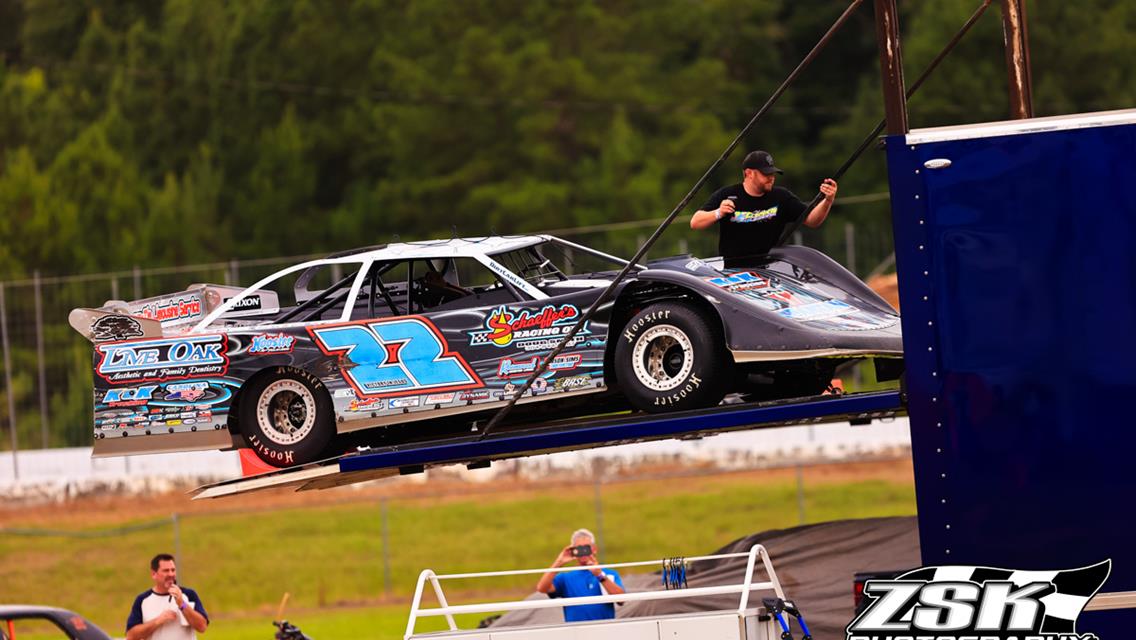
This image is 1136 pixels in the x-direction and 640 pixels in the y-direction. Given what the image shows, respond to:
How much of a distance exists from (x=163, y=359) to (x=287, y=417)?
2.49 feet

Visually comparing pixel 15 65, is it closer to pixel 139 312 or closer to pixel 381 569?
pixel 381 569

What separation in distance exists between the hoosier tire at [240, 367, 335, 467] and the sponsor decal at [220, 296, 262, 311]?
885mm

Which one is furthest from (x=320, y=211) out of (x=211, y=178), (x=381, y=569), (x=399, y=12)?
(x=381, y=569)

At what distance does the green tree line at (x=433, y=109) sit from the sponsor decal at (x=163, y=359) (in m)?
30.4

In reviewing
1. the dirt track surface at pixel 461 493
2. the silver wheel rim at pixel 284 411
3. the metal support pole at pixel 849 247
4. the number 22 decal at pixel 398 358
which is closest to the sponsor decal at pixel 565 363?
the number 22 decal at pixel 398 358

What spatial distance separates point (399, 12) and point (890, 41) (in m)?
41.8

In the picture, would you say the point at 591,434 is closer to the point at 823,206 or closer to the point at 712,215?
the point at 712,215

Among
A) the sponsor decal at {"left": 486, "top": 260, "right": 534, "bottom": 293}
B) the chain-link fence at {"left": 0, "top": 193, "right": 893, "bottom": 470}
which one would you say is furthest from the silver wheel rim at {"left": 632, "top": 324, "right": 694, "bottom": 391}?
the chain-link fence at {"left": 0, "top": 193, "right": 893, "bottom": 470}

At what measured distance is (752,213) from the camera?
9.20 m

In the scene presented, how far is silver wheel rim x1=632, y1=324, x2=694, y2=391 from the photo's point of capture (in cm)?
870

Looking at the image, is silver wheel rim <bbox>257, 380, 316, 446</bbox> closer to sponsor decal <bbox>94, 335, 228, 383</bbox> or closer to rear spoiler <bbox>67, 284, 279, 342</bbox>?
sponsor decal <bbox>94, 335, 228, 383</bbox>

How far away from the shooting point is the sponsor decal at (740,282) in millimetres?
8820

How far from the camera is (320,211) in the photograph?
1812 inches

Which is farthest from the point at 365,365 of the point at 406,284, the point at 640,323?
the point at 640,323
